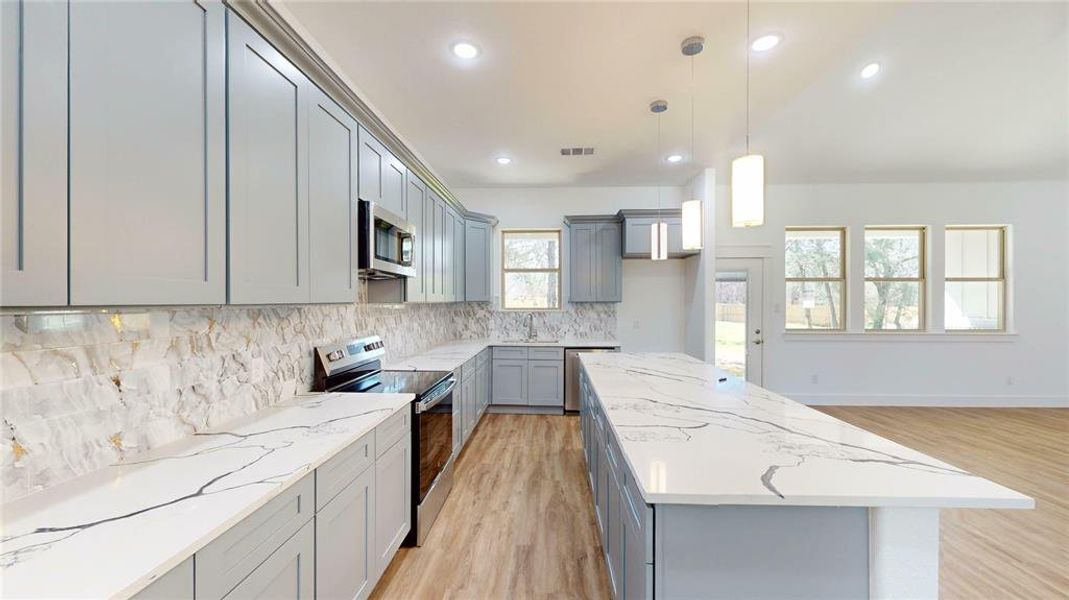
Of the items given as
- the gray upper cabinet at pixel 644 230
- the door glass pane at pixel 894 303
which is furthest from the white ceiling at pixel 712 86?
the door glass pane at pixel 894 303

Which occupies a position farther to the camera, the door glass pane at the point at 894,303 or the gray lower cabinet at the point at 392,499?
the door glass pane at the point at 894,303

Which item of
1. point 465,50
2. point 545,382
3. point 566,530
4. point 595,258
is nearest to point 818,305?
point 595,258

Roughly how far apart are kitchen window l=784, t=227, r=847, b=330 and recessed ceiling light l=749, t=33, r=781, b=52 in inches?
133

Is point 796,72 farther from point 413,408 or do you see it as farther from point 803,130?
point 413,408

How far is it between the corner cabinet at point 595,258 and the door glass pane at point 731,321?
4.88ft

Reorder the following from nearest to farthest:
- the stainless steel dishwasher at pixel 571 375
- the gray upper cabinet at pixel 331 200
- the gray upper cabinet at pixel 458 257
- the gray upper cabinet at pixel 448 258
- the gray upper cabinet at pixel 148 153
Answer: the gray upper cabinet at pixel 148 153, the gray upper cabinet at pixel 331 200, the gray upper cabinet at pixel 448 258, the gray upper cabinet at pixel 458 257, the stainless steel dishwasher at pixel 571 375

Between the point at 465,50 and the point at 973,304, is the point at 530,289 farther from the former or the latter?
the point at 973,304

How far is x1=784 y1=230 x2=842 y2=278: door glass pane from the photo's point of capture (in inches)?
198

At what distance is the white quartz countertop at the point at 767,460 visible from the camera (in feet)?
3.32

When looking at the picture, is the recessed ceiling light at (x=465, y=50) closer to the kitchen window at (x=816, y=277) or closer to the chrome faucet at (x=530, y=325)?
the chrome faucet at (x=530, y=325)

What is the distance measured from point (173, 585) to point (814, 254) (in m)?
6.38

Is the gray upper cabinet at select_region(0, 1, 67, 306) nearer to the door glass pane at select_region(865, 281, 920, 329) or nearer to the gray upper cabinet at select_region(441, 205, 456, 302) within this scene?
the gray upper cabinet at select_region(441, 205, 456, 302)

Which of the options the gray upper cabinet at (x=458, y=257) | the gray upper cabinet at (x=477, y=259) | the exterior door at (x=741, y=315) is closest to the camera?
the gray upper cabinet at (x=458, y=257)

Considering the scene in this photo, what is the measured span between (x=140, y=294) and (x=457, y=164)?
11.9 ft
